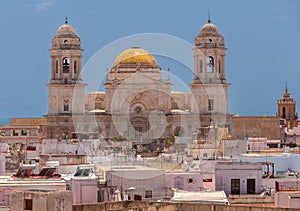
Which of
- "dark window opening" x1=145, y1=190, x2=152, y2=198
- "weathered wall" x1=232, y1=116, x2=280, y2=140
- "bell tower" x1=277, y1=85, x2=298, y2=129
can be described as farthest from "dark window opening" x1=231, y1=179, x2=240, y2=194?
"bell tower" x1=277, y1=85, x2=298, y2=129

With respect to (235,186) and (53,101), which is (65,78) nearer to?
(53,101)

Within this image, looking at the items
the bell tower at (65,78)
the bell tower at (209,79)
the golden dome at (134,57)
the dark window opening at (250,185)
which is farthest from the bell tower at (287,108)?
the dark window opening at (250,185)

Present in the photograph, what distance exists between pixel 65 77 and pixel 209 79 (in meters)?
12.2

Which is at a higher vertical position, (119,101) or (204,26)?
(204,26)

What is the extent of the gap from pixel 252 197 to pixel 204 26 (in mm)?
61572

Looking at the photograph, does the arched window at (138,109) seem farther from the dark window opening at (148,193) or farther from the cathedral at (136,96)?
the dark window opening at (148,193)

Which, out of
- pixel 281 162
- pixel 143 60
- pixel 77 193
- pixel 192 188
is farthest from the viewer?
pixel 143 60

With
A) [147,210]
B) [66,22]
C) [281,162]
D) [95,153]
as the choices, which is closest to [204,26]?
[66,22]

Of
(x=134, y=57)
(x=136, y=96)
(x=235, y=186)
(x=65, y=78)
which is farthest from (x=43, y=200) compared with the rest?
(x=134, y=57)

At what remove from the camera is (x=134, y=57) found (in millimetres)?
82312

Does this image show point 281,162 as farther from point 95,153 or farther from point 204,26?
point 204,26

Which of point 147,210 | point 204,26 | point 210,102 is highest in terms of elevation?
point 204,26

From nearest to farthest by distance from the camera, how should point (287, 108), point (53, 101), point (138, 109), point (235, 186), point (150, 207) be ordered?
point (150, 207) → point (235, 186) → point (53, 101) → point (138, 109) → point (287, 108)

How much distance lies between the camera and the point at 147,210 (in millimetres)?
18656
